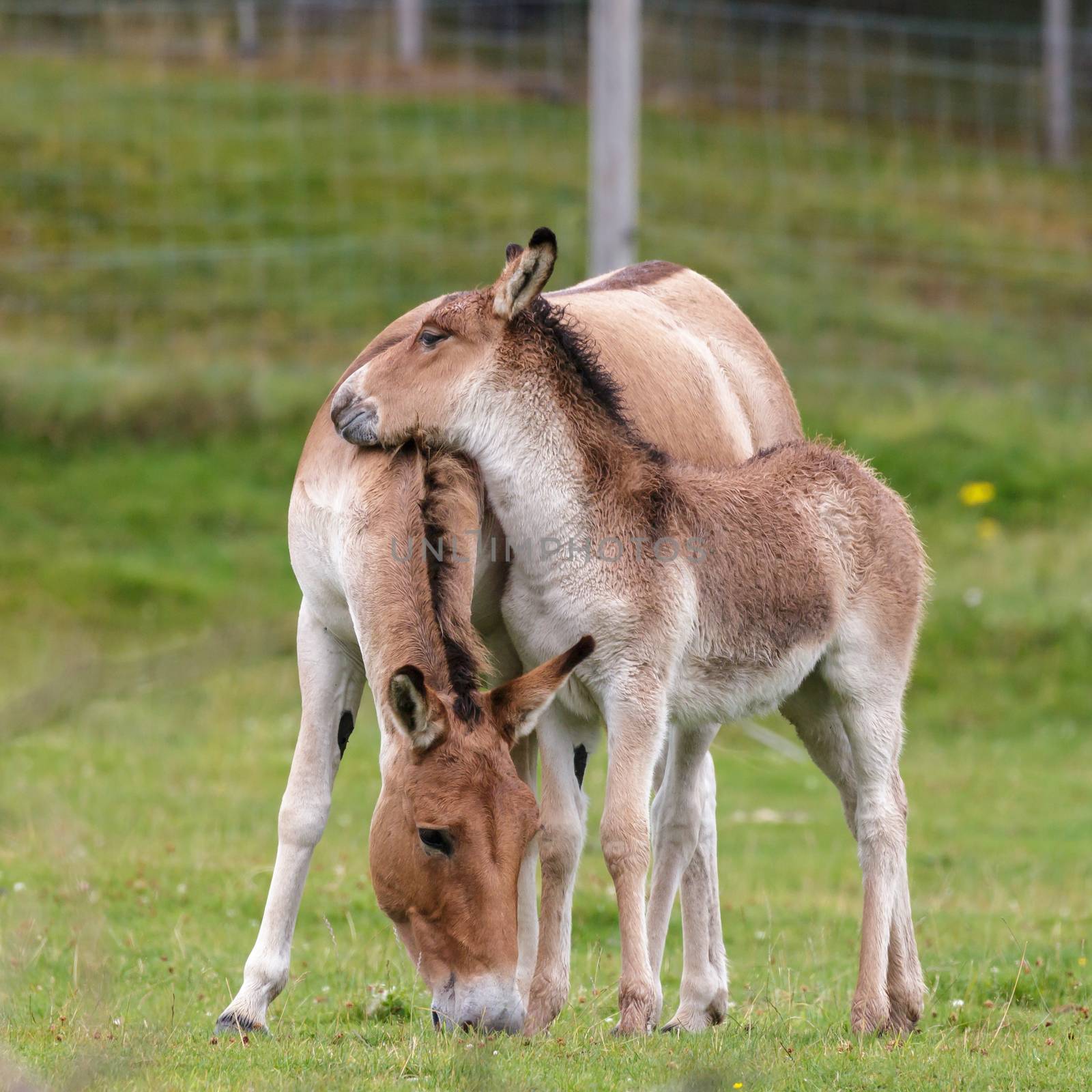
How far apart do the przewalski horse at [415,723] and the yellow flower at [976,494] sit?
9224mm

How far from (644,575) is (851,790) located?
126 cm

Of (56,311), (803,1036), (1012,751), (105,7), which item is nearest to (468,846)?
(803,1036)

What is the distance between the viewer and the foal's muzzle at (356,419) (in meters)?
4.93

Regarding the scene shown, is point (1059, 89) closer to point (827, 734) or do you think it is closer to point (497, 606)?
point (827, 734)

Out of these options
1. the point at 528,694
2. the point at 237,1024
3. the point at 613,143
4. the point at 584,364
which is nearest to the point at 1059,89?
the point at 613,143

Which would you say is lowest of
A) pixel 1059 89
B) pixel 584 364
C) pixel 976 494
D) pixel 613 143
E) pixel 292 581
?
pixel 292 581

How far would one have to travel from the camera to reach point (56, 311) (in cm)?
1611

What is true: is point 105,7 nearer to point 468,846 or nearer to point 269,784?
point 269,784

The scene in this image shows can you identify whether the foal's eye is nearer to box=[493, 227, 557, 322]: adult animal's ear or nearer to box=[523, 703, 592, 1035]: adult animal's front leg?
box=[523, 703, 592, 1035]: adult animal's front leg

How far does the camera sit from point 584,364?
5090 mm

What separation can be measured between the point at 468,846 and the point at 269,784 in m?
5.53

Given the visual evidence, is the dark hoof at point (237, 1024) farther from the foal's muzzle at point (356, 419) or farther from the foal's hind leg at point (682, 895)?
Answer: the foal's muzzle at point (356, 419)

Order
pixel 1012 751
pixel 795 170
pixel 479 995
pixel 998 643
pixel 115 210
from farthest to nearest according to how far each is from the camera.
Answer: pixel 795 170
pixel 115 210
pixel 998 643
pixel 1012 751
pixel 479 995

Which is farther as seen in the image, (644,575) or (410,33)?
(410,33)
